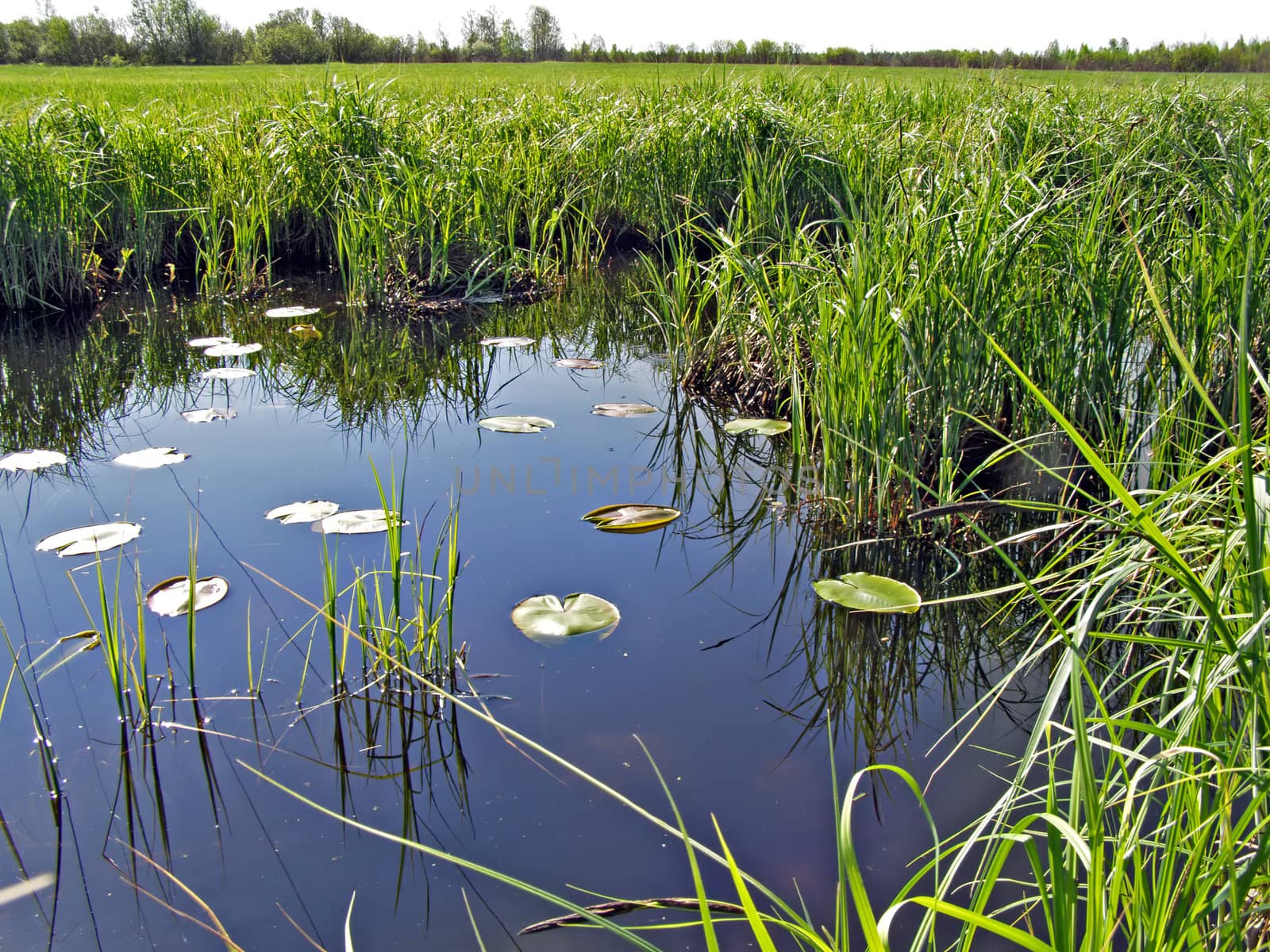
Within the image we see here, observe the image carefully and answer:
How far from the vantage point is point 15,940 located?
1.18 meters

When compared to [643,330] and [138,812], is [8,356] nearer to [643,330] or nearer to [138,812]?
[643,330]

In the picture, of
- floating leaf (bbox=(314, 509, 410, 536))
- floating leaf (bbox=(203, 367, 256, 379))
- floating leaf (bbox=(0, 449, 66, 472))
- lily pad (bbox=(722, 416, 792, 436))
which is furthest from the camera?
floating leaf (bbox=(203, 367, 256, 379))

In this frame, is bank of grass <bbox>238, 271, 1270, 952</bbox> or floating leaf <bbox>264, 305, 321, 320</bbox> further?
floating leaf <bbox>264, 305, 321, 320</bbox>

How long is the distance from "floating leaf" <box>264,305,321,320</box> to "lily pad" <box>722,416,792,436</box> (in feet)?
7.68

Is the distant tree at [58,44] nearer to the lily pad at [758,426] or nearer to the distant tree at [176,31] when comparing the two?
the distant tree at [176,31]

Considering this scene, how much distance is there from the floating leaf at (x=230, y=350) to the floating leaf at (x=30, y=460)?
1.08 m

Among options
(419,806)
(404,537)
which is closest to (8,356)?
(404,537)

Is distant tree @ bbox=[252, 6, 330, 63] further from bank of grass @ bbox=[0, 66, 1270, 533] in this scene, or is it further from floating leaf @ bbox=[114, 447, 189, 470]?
floating leaf @ bbox=[114, 447, 189, 470]

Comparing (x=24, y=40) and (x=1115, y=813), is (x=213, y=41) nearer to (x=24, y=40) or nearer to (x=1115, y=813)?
(x=24, y=40)

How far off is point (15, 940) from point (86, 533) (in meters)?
1.23

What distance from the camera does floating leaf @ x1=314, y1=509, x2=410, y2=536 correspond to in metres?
2.24

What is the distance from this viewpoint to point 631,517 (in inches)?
96.1

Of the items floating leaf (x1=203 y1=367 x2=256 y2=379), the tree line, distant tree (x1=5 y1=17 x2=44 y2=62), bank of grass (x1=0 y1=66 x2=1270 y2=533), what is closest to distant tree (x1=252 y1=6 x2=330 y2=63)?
the tree line

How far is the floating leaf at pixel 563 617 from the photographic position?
6.20 ft
